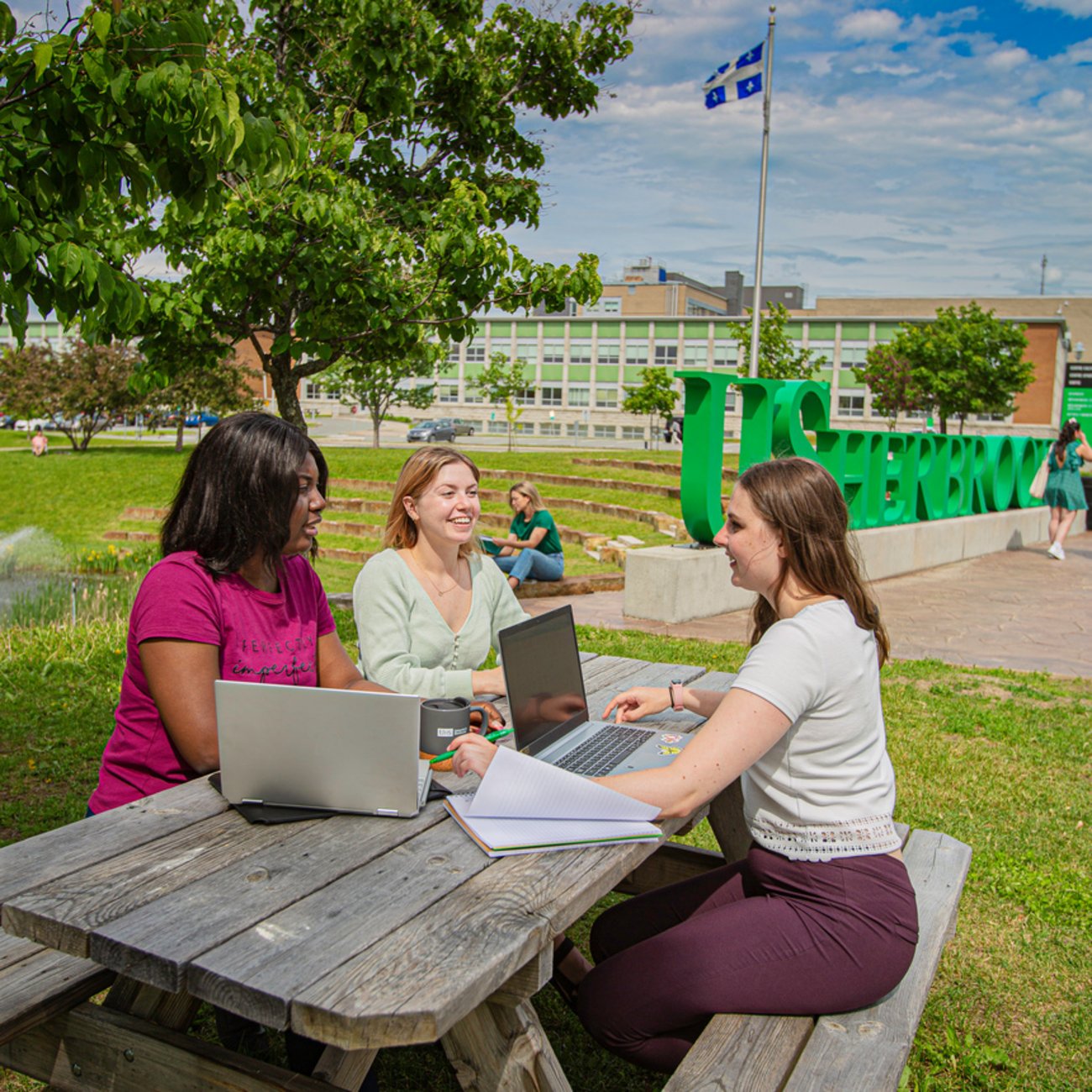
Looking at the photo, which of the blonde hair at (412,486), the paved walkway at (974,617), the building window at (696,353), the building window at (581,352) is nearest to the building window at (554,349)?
the building window at (581,352)

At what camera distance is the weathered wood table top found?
1647 millimetres

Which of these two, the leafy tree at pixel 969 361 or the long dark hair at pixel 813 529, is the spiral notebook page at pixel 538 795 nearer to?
the long dark hair at pixel 813 529

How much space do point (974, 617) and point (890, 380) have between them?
4880 cm

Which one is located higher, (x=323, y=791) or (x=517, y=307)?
(x=517, y=307)

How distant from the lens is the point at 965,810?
5.03m

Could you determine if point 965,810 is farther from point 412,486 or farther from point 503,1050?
point 503,1050

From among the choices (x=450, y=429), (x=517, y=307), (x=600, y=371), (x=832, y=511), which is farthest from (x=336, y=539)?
(x=600, y=371)

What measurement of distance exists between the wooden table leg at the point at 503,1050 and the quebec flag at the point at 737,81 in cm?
2203

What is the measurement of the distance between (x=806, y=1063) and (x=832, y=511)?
1.24 metres

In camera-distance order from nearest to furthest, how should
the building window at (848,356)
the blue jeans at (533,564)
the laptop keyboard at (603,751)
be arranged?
the laptop keyboard at (603,751)
the blue jeans at (533,564)
the building window at (848,356)

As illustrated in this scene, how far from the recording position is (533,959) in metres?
1.92

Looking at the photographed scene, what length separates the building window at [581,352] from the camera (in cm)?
8925

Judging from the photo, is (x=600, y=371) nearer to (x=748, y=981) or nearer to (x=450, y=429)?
(x=450, y=429)

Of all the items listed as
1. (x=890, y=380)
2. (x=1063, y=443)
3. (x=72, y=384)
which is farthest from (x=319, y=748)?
(x=890, y=380)
